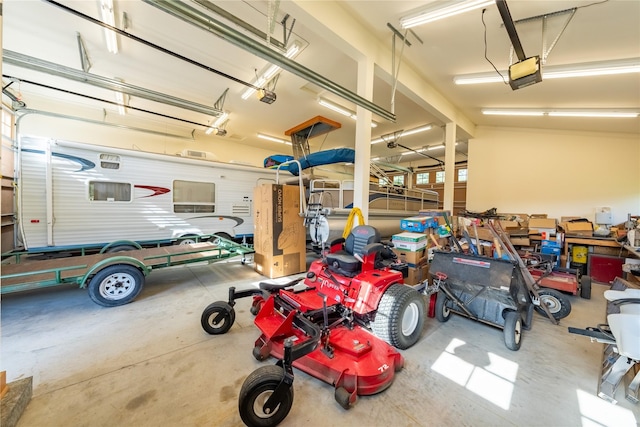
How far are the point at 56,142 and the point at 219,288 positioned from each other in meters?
4.04

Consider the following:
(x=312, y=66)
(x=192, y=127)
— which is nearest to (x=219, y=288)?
(x=312, y=66)

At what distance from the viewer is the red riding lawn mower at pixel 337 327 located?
1.47 m

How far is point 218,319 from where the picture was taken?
2543 mm

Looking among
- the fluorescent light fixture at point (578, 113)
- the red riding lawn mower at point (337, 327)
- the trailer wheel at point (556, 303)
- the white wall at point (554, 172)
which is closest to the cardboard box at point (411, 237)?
the red riding lawn mower at point (337, 327)

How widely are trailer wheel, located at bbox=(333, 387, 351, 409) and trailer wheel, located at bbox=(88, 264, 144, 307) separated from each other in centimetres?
325

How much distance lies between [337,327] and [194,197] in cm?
506

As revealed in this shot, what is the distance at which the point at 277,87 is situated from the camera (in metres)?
5.60

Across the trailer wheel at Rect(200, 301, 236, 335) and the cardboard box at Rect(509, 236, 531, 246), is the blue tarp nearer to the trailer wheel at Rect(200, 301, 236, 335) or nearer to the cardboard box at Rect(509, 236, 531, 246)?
the trailer wheel at Rect(200, 301, 236, 335)

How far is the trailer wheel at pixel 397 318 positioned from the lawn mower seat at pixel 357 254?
367 mm

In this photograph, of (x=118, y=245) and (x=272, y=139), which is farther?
(x=272, y=139)

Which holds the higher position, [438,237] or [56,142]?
[56,142]

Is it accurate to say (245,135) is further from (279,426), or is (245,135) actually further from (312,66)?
(279,426)

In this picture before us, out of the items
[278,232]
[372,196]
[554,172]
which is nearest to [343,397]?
[278,232]

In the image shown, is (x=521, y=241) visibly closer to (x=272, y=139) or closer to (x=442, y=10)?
(x=442, y=10)
